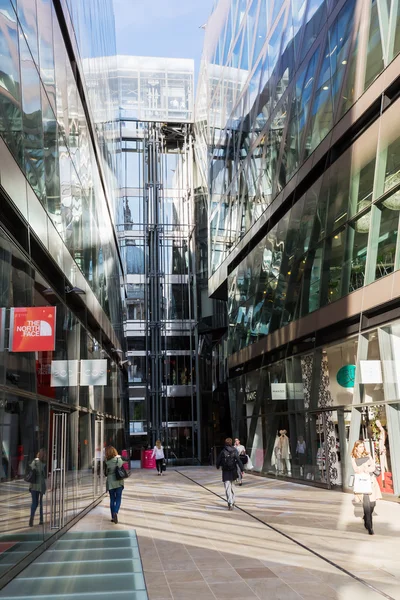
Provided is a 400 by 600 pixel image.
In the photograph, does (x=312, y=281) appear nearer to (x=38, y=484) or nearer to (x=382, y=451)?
(x=382, y=451)

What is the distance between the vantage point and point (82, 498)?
15914 millimetres

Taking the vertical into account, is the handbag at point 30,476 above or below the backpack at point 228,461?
above

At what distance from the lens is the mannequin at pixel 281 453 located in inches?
958

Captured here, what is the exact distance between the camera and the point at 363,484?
10836 millimetres

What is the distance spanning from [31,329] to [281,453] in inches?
719

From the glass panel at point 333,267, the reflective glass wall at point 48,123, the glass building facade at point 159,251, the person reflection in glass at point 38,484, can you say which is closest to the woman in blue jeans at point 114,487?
the person reflection in glass at point 38,484

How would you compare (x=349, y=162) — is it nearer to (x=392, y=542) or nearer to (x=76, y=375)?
(x=76, y=375)

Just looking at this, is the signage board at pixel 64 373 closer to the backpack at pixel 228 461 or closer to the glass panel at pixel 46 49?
the backpack at pixel 228 461

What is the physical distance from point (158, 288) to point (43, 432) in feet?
133

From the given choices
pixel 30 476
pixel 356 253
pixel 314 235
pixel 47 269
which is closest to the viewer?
pixel 30 476

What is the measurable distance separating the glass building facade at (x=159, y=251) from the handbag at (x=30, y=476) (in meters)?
38.5

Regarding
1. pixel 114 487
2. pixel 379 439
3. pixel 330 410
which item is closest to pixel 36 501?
pixel 114 487

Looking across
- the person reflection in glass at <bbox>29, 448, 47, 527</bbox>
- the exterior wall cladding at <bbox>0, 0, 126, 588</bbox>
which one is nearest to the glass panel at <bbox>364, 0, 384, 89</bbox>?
the exterior wall cladding at <bbox>0, 0, 126, 588</bbox>

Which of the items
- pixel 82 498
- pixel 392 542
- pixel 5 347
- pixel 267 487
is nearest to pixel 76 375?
pixel 82 498
